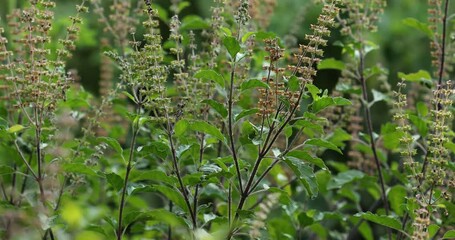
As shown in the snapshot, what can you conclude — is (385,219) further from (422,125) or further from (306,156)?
(422,125)

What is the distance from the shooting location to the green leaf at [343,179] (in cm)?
383

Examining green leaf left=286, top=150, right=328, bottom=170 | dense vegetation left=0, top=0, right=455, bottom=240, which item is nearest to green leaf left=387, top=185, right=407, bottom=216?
dense vegetation left=0, top=0, right=455, bottom=240

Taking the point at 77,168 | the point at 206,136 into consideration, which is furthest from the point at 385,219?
the point at 77,168

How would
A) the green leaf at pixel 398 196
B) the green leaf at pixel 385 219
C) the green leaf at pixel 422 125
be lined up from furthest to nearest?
1. the green leaf at pixel 398 196
2. the green leaf at pixel 422 125
3. the green leaf at pixel 385 219

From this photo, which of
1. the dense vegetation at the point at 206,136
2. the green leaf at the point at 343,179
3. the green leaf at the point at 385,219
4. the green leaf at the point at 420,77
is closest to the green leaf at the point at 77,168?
the dense vegetation at the point at 206,136

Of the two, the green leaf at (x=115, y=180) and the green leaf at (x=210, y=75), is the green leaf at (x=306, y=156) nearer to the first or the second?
the green leaf at (x=210, y=75)

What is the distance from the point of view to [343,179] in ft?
12.7

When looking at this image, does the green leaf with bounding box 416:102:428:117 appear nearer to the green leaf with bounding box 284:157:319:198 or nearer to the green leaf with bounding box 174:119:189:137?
the green leaf with bounding box 284:157:319:198

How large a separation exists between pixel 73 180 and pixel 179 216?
65 centimetres

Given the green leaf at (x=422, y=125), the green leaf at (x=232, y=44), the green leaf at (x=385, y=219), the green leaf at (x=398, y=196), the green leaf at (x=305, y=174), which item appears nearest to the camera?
the green leaf at (x=232, y=44)

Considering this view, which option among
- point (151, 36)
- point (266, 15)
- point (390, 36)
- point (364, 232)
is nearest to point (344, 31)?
point (266, 15)

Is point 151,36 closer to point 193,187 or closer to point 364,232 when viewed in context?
point 193,187

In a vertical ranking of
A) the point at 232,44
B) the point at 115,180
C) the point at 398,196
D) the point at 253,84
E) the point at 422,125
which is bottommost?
the point at 398,196

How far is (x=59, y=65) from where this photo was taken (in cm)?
307
